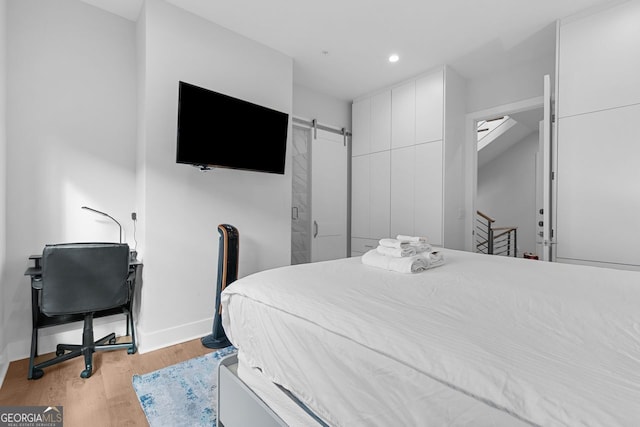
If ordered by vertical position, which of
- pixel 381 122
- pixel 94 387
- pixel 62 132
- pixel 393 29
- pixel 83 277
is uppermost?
pixel 393 29

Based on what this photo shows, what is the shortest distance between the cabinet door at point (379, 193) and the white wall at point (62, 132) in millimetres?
2824

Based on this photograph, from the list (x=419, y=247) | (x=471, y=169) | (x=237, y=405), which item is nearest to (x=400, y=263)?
(x=419, y=247)

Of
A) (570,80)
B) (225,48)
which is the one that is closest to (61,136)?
(225,48)

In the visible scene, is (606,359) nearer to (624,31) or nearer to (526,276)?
(526,276)

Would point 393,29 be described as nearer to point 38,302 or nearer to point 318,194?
point 318,194

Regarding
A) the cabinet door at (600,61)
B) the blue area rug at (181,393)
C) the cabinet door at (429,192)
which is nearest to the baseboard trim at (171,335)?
the blue area rug at (181,393)

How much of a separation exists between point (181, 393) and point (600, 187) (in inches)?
132

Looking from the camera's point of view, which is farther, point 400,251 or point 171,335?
point 171,335

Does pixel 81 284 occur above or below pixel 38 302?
above

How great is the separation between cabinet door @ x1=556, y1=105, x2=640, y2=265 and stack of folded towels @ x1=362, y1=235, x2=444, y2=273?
1545mm

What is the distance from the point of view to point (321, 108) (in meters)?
4.30

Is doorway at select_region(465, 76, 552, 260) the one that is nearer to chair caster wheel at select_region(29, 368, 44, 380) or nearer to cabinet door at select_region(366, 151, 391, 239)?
cabinet door at select_region(366, 151, 391, 239)

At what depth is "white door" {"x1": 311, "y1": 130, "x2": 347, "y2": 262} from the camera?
4.20 meters

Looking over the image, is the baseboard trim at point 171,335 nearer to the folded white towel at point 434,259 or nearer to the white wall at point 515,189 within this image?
the folded white towel at point 434,259
